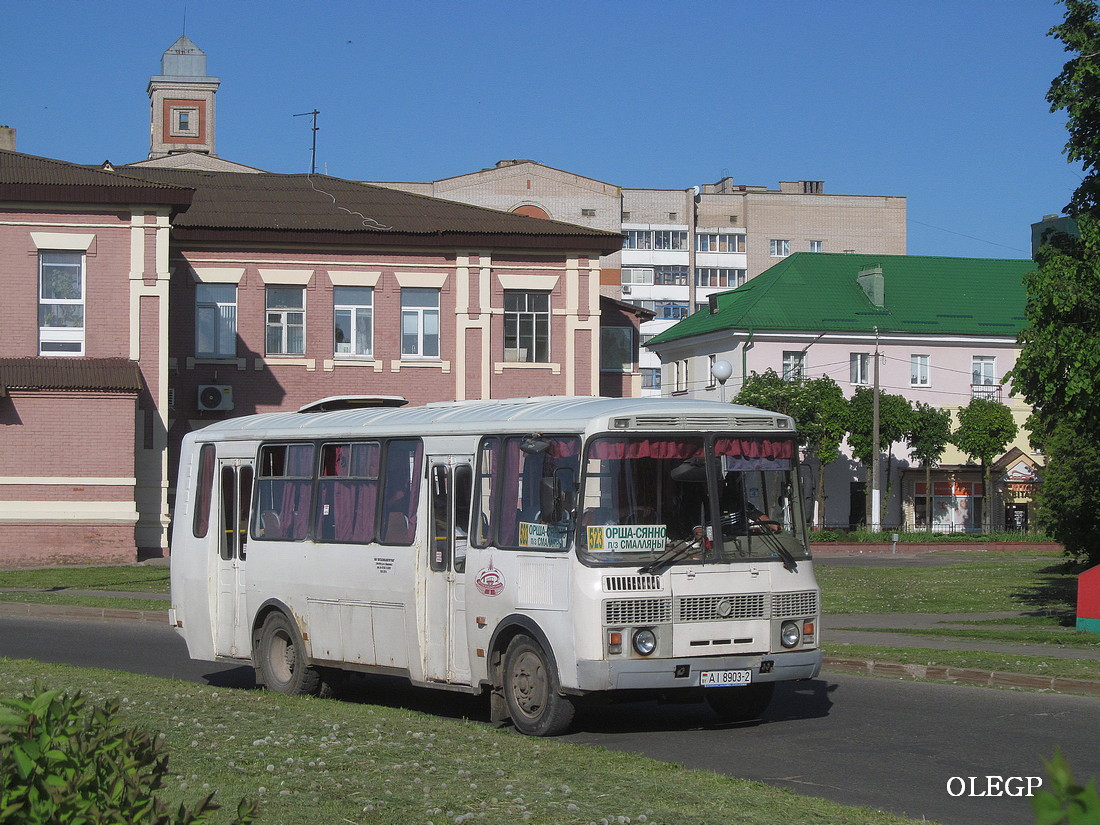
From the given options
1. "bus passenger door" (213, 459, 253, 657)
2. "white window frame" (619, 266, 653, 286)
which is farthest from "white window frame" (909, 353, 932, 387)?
"bus passenger door" (213, 459, 253, 657)

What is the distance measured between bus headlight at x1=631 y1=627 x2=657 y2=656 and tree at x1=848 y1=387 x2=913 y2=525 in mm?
53513

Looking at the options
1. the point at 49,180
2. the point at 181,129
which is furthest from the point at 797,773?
the point at 181,129

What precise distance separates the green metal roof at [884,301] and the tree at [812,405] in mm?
6445

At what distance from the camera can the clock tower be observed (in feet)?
344

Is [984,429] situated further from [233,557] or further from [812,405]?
[233,557]

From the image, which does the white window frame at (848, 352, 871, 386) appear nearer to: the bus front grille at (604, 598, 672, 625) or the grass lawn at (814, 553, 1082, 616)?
the grass lawn at (814, 553, 1082, 616)

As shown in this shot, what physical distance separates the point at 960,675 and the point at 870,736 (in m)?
4.28

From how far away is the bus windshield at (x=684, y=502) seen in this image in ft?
36.4

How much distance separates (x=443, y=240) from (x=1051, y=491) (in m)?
19.5

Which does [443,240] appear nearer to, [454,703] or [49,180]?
[49,180]

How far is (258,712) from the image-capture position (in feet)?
37.1

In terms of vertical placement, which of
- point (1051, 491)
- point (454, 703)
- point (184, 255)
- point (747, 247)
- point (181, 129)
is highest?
point (181, 129)

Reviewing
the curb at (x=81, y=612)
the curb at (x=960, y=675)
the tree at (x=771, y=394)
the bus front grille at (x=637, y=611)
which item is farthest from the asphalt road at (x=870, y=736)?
the tree at (x=771, y=394)

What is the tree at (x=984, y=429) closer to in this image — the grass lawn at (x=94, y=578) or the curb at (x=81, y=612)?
the grass lawn at (x=94, y=578)
